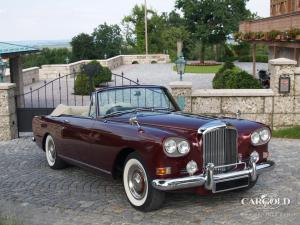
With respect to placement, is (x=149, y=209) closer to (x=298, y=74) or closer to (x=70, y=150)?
(x=70, y=150)

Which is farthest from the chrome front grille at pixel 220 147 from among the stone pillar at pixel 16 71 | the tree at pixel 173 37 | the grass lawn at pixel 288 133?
the tree at pixel 173 37

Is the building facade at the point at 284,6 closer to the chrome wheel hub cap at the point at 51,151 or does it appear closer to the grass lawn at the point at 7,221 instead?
the chrome wheel hub cap at the point at 51,151

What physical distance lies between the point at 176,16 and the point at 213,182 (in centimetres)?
5967

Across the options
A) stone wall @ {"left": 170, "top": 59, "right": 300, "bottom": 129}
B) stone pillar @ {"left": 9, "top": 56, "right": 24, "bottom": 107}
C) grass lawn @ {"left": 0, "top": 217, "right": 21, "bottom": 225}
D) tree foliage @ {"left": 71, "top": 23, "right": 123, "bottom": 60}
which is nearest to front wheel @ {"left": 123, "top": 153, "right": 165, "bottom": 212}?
grass lawn @ {"left": 0, "top": 217, "right": 21, "bottom": 225}

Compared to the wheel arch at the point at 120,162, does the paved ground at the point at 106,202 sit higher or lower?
lower

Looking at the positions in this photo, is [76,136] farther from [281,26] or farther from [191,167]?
[281,26]

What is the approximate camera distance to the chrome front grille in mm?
5398

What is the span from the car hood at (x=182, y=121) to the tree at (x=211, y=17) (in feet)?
114

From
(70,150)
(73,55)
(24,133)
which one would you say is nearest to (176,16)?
(73,55)

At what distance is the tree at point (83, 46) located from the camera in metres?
52.6

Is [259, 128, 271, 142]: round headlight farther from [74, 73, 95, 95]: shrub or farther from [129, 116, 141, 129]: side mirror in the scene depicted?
[74, 73, 95, 95]: shrub

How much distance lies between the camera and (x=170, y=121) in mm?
5902

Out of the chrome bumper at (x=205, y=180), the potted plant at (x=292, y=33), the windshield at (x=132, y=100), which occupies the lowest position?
the chrome bumper at (x=205, y=180)

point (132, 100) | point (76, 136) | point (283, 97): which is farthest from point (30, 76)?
point (132, 100)
